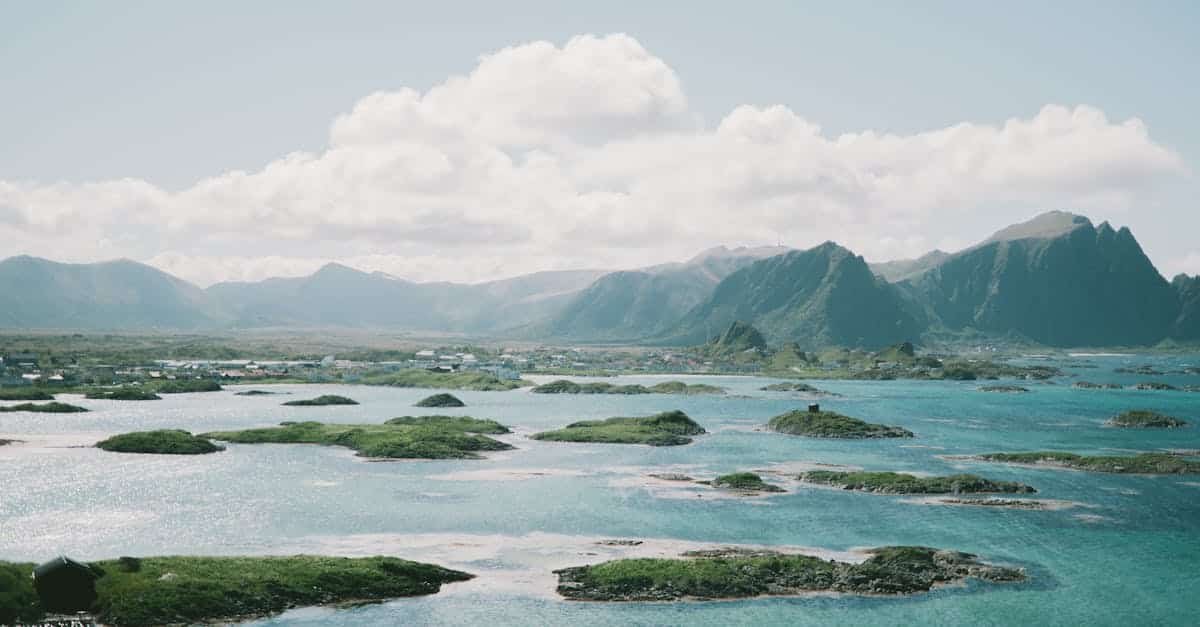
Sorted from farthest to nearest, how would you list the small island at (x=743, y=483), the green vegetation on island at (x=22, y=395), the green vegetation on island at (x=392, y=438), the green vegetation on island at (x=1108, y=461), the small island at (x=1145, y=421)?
the green vegetation on island at (x=22, y=395) → the small island at (x=1145, y=421) → the green vegetation on island at (x=392, y=438) → the green vegetation on island at (x=1108, y=461) → the small island at (x=743, y=483)

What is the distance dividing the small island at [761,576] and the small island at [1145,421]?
12509cm

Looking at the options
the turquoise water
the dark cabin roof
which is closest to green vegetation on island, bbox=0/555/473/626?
the dark cabin roof

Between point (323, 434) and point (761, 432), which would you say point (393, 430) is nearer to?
point (323, 434)

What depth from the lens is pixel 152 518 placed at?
83.8 metres

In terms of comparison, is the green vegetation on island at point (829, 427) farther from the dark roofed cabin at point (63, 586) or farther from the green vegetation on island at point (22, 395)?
the green vegetation on island at point (22, 395)

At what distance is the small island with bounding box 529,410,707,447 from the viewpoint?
150 meters

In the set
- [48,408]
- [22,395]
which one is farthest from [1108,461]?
[22,395]

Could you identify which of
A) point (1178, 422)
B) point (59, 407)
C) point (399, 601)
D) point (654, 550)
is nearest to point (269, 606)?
point (399, 601)

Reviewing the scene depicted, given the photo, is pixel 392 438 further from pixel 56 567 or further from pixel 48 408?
pixel 56 567

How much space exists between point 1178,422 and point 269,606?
173 m

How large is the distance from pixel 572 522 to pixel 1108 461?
3018 inches

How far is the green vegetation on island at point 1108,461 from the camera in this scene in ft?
389

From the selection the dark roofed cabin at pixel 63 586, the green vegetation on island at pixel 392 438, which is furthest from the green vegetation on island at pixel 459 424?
the dark roofed cabin at pixel 63 586

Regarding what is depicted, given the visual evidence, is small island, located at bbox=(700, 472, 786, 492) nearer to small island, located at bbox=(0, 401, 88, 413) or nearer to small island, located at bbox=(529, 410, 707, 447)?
small island, located at bbox=(529, 410, 707, 447)
